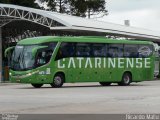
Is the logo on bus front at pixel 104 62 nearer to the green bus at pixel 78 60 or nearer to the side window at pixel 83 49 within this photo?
the green bus at pixel 78 60

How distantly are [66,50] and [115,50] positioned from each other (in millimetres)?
4490

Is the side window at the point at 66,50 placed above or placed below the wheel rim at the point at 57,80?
above

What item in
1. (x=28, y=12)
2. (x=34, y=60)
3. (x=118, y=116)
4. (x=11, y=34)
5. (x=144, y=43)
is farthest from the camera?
(x=11, y=34)

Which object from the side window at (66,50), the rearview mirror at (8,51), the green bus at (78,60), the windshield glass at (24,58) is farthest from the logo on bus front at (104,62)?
the rearview mirror at (8,51)

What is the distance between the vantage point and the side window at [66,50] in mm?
32812

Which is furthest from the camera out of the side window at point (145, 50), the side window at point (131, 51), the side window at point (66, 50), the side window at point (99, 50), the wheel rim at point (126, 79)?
the side window at point (145, 50)

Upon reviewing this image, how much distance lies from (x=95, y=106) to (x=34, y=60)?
46.8ft

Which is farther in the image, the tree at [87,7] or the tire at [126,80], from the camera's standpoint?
the tree at [87,7]

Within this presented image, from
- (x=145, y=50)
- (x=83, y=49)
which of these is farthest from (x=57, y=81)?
(x=145, y=50)

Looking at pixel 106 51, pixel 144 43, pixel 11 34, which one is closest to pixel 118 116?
pixel 106 51

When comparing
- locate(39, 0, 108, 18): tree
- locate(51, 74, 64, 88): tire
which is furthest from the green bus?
locate(39, 0, 108, 18): tree

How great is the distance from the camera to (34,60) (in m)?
32.1

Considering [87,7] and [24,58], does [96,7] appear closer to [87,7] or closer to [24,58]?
[87,7]

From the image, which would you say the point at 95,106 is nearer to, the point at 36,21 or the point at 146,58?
the point at 146,58
